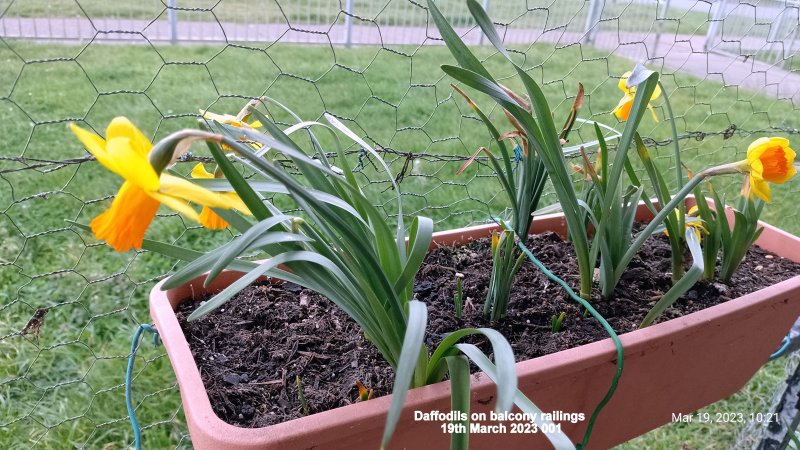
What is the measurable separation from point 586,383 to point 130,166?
21.1 inches

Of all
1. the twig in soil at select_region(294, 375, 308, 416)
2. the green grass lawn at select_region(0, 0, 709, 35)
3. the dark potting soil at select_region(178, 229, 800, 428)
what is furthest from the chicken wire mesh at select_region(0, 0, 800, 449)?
the twig in soil at select_region(294, 375, 308, 416)

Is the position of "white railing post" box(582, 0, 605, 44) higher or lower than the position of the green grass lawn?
higher

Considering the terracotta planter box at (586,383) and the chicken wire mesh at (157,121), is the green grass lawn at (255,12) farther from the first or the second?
the terracotta planter box at (586,383)

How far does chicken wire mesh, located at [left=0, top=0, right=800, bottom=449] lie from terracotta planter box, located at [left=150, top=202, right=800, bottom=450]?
362mm

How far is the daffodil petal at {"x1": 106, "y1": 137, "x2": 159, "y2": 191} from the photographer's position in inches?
14.5

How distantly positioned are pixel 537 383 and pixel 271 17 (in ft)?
6.16

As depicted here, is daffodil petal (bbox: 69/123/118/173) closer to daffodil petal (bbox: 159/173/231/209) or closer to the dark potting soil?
daffodil petal (bbox: 159/173/231/209)

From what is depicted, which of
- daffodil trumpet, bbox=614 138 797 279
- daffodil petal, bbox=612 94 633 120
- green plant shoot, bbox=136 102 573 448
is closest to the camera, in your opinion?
green plant shoot, bbox=136 102 573 448

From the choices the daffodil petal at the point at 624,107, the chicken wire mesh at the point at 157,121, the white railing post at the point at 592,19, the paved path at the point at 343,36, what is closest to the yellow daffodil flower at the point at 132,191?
the chicken wire mesh at the point at 157,121

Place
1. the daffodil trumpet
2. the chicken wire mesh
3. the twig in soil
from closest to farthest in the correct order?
the twig in soil < the daffodil trumpet < the chicken wire mesh

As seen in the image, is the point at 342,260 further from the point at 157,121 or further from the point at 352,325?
the point at 157,121

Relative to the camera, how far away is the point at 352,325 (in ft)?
2.48

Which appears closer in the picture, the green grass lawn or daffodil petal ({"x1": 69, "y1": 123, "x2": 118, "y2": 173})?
daffodil petal ({"x1": 69, "y1": 123, "x2": 118, "y2": 173})

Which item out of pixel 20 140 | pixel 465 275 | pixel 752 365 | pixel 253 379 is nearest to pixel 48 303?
pixel 20 140
